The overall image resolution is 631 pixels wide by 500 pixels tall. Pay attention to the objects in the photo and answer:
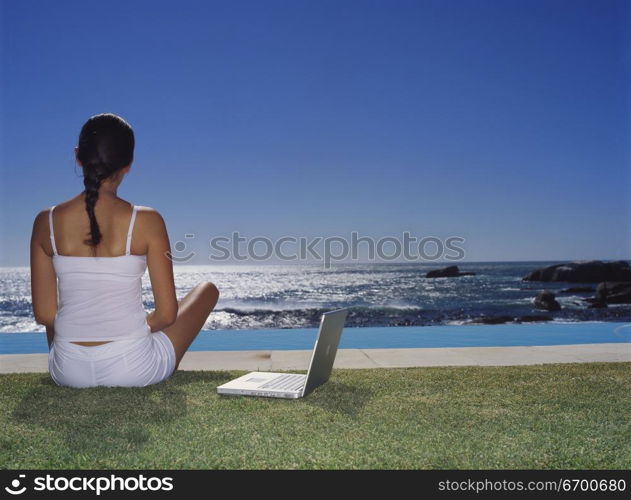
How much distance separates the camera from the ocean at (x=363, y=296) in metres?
Result: 20.7

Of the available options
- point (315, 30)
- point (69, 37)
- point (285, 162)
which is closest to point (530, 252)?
point (285, 162)

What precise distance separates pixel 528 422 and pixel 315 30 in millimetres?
22696

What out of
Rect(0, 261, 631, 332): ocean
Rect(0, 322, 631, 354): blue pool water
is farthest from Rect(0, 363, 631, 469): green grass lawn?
Rect(0, 261, 631, 332): ocean

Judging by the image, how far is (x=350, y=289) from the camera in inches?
1120

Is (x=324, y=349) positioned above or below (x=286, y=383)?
above

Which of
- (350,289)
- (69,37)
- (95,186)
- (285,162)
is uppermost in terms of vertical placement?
(69,37)

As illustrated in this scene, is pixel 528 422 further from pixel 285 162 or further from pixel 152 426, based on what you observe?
pixel 285 162

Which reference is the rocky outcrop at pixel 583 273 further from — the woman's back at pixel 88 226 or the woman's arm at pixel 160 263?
the woman's back at pixel 88 226

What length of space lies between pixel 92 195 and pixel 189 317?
82 centimetres

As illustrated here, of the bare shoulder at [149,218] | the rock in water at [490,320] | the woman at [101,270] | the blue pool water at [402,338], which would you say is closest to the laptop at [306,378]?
the woman at [101,270]

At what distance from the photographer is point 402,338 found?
9.43 metres

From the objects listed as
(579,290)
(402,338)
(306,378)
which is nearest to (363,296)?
(579,290)

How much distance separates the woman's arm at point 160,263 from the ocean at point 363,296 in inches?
644

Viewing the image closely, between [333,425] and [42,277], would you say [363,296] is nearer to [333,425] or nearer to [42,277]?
[42,277]
